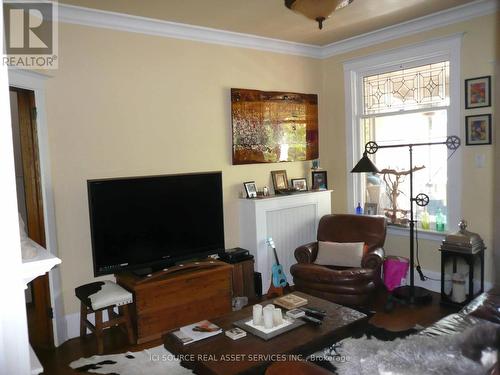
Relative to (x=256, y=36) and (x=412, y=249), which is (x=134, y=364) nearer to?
(x=412, y=249)

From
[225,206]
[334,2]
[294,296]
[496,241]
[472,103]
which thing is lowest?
[294,296]

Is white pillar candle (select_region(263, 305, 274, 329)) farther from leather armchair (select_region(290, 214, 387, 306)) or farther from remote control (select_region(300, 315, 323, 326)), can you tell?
leather armchair (select_region(290, 214, 387, 306))

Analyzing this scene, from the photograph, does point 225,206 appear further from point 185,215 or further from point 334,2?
point 334,2

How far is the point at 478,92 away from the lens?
388 centimetres

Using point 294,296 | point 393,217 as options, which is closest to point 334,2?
point 294,296

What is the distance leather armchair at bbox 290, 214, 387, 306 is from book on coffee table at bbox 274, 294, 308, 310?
30.3 inches

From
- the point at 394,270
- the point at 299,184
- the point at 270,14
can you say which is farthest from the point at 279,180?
the point at 270,14

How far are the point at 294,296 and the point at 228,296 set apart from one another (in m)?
0.89

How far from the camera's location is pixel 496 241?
3.68m

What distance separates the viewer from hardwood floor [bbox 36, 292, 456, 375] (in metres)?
3.15

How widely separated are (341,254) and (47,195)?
9.11 feet

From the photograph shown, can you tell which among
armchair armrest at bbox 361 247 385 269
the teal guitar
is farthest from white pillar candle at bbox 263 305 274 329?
the teal guitar

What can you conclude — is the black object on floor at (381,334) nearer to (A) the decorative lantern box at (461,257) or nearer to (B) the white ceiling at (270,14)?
(A) the decorative lantern box at (461,257)

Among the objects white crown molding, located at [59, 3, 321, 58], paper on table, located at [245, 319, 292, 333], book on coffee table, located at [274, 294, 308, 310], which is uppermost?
white crown molding, located at [59, 3, 321, 58]
